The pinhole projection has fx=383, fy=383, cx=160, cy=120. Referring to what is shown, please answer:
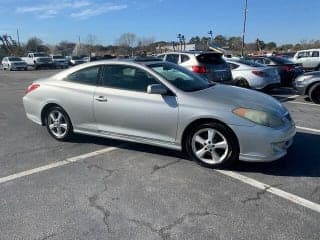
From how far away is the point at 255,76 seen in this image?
12766mm

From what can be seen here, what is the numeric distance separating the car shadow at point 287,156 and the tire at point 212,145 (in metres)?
0.24

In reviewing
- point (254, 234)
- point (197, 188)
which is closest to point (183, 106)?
point (197, 188)

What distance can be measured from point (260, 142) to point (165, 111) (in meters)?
1.38

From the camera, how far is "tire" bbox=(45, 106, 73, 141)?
260 inches

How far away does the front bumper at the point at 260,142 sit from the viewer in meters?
4.92

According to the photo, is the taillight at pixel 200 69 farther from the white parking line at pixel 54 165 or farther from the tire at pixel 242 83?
the white parking line at pixel 54 165

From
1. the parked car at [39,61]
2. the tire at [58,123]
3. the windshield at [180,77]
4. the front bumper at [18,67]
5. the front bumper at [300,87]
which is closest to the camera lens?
the windshield at [180,77]

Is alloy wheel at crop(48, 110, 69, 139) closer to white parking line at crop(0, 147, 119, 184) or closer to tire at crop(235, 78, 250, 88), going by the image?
white parking line at crop(0, 147, 119, 184)

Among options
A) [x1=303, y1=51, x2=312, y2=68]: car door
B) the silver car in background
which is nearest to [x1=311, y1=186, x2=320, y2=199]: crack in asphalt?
[x1=303, y1=51, x2=312, y2=68]: car door

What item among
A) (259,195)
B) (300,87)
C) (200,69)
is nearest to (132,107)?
(259,195)

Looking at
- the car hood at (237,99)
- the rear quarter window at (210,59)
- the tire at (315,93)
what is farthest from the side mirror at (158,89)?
the tire at (315,93)

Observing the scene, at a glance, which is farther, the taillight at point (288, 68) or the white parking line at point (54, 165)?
the taillight at point (288, 68)

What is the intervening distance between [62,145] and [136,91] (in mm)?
1778

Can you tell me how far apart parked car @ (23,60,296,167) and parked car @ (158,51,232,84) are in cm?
501
